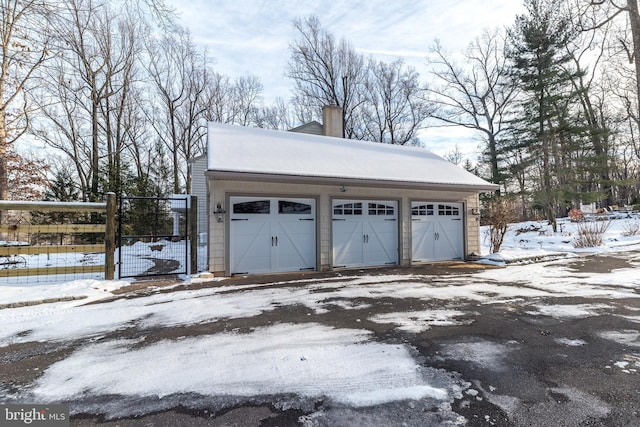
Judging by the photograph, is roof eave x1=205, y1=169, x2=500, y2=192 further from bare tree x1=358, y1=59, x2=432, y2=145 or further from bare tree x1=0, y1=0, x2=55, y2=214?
bare tree x1=358, y1=59, x2=432, y2=145

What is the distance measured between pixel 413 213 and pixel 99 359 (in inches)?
329

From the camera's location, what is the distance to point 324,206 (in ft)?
27.5

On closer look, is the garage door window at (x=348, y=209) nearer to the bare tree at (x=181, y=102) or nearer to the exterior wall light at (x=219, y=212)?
the exterior wall light at (x=219, y=212)

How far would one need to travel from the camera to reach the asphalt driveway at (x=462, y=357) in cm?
204

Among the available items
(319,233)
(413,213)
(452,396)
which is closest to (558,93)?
(413,213)

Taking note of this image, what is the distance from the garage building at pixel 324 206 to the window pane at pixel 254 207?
0.02 metres

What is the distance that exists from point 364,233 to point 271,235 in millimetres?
2720

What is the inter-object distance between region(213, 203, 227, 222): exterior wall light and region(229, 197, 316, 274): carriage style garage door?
215 mm

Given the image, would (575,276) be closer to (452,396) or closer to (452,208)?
(452,208)

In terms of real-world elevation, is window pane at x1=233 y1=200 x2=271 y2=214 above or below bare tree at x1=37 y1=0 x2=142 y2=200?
below

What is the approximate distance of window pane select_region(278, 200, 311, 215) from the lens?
7.98 meters

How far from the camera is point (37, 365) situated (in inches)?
114

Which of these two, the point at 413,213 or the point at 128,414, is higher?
the point at 413,213

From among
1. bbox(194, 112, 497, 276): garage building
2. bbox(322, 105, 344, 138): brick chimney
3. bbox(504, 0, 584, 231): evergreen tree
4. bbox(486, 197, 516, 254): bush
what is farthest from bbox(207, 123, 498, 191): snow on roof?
bbox(504, 0, 584, 231): evergreen tree
